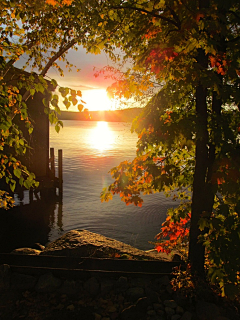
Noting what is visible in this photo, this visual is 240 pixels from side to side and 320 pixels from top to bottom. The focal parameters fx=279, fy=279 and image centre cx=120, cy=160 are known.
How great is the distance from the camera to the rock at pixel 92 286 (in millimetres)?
5785

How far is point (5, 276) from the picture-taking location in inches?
236

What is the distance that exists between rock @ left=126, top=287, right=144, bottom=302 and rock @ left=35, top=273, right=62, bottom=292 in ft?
4.89

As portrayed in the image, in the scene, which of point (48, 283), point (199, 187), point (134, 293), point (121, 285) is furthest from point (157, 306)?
point (199, 187)

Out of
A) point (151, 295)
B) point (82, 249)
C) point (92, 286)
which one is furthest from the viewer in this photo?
point (82, 249)

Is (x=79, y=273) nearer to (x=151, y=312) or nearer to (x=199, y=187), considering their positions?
(x=151, y=312)

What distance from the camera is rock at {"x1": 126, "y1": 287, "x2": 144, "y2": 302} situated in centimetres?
564

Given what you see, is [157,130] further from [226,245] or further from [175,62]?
[226,245]

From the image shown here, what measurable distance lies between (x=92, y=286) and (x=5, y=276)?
190 cm

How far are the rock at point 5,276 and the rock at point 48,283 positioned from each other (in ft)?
2.15

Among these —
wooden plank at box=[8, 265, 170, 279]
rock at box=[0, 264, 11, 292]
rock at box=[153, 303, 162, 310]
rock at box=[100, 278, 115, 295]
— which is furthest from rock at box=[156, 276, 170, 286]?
rock at box=[0, 264, 11, 292]

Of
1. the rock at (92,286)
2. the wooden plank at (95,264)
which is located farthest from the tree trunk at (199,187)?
the rock at (92,286)

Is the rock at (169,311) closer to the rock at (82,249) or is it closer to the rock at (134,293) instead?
the rock at (134,293)

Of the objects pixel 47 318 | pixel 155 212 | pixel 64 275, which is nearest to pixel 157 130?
pixel 64 275

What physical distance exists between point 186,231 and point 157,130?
3.31 meters
